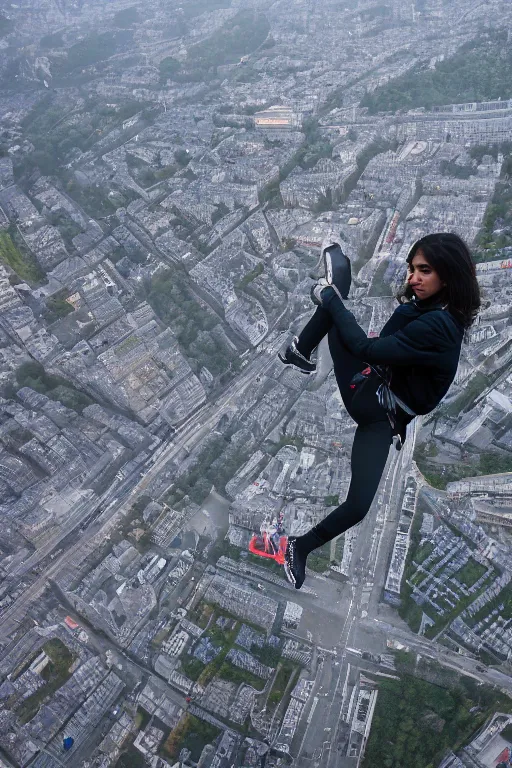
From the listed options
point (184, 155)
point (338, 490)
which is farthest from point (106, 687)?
point (184, 155)

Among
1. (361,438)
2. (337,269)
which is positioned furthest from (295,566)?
(337,269)

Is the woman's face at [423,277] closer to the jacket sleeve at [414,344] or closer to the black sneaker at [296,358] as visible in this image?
the jacket sleeve at [414,344]

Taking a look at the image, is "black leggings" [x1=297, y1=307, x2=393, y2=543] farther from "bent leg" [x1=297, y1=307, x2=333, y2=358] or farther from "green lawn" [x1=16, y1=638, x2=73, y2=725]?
"green lawn" [x1=16, y1=638, x2=73, y2=725]

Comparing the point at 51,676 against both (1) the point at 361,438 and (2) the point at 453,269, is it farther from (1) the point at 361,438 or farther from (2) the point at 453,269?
(2) the point at 453,269

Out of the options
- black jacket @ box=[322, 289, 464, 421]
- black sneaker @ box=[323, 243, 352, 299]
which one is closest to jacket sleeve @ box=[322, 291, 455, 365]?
black jacket @ box=[322, 289, 464, 421]

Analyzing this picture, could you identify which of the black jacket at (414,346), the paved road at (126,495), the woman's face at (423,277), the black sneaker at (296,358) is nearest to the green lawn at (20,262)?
the paved road at (126,495)

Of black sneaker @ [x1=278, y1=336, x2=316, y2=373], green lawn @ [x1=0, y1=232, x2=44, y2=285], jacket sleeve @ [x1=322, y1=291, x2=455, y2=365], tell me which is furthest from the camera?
green lawn @ [x1=0, y1=232, x2=44, y2=285]

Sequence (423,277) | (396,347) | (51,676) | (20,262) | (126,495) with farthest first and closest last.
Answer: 1. (20,262)
2. (126,495)
3. (51,676)
4. (423,277)
5. (396,347)
